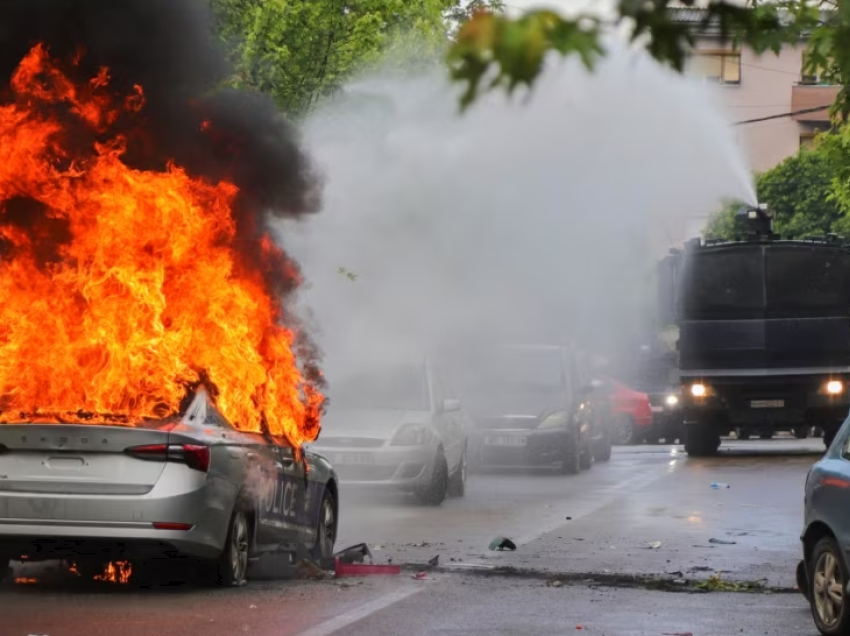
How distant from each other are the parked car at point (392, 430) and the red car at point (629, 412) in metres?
17.9

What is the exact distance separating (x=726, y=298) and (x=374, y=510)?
13.5 metres

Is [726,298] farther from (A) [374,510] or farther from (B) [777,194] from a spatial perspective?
(B) [777,194]

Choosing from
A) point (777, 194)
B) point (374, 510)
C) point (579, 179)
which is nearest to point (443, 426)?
point (374, 510)

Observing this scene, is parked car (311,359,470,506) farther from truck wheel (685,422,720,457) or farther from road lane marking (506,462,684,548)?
truck wheel (685,422,720,457)

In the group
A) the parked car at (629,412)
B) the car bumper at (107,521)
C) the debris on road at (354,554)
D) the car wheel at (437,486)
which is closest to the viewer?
the car bumper at (107,521)

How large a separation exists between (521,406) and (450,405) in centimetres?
635

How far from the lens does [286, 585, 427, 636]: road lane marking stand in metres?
9.45

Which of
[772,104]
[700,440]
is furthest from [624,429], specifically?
[772,104]

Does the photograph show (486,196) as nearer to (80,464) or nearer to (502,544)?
(502,544)

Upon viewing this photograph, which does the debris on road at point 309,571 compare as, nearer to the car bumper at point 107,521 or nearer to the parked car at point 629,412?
the car bumper at point 107,521

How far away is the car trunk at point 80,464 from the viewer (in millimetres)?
10555

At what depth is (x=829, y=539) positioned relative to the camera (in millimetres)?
9305

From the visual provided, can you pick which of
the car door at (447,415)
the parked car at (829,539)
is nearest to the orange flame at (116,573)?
the parked car at (829,539)

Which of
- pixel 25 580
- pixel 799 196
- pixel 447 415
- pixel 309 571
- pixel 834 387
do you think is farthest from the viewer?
pixel 799 196
